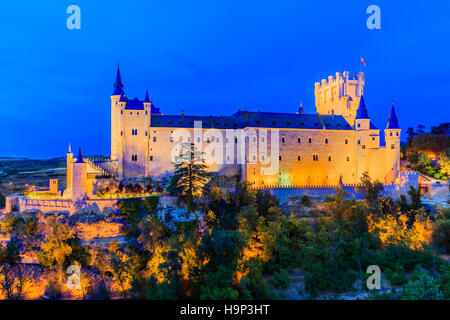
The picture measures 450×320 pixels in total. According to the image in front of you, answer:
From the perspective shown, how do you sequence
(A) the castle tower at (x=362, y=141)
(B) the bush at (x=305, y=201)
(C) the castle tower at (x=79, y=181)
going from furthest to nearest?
(A) the castle tower at (x=362, y=141)
(B) the bush at (x=305, y=201)
(C) the castle tower at (x=79, y=181)

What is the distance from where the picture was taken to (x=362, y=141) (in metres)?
39.6

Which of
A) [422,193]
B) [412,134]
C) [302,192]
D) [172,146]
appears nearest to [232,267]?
[302,192]

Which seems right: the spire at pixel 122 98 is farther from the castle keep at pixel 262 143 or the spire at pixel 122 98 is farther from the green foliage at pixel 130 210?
the green foliage at pixel 130 210

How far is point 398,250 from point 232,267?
586 inches

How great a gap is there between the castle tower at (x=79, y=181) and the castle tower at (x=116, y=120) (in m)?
6.85

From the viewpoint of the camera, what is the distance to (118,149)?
119ft

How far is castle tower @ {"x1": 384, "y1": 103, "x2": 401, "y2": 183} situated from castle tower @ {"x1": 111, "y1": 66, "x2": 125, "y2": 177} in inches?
1351

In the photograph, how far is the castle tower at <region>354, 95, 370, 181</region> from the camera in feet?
129

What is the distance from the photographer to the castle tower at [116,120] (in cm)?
3612

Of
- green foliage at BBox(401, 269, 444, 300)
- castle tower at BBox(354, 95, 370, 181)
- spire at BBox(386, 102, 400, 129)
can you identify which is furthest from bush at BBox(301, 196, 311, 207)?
spire at BBox(386, 102, 400, 129)

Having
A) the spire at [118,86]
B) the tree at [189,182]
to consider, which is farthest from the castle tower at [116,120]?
the tree at [189,182]

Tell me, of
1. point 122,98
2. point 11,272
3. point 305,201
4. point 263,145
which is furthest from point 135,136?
point 305,201

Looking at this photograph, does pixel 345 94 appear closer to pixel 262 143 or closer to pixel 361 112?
pixel 361 112
